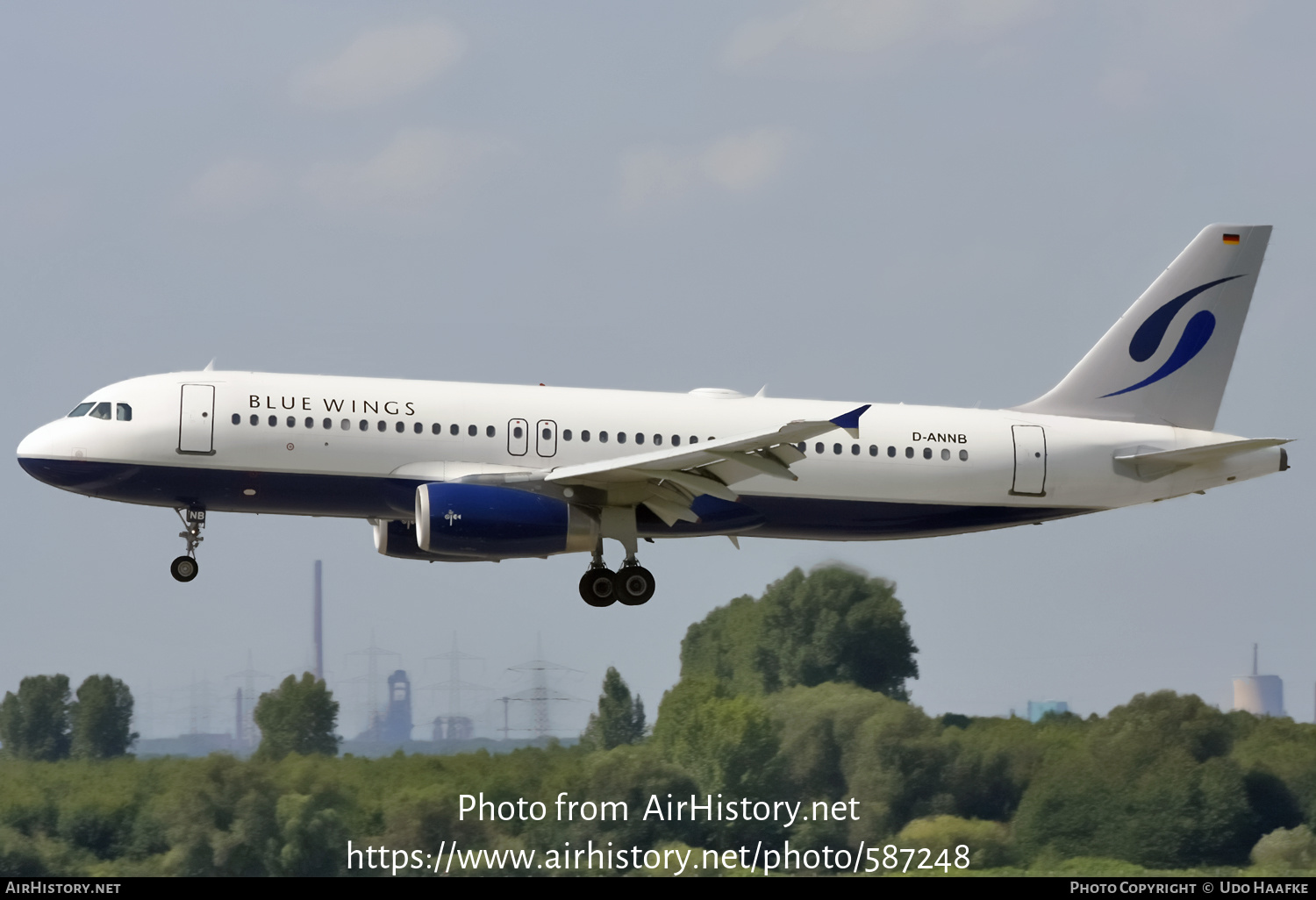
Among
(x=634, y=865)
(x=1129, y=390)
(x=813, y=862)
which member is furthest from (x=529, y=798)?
(x=1129, y=390)

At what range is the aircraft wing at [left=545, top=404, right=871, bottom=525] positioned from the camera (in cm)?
2897

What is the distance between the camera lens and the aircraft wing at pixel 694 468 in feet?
95.0

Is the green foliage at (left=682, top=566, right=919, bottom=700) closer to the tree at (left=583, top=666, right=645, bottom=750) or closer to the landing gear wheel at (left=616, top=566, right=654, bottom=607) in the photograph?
the tree at (left=583, top=666, right=645, bottom=750)

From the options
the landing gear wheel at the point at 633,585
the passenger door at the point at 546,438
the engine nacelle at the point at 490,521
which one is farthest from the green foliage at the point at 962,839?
the passenger door at the point at 546,438

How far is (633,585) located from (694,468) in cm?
318

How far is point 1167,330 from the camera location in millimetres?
37375

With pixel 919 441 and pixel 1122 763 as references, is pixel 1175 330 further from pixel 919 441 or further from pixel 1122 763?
pixel 1122 763

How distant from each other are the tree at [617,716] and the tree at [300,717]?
819cm

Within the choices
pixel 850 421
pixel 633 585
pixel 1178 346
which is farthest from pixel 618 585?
pixel 1178 346

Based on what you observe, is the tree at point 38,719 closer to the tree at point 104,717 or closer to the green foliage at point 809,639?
the tree at point 104,717

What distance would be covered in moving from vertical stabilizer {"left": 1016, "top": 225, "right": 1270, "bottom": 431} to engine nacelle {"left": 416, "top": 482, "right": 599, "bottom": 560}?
11.1 m

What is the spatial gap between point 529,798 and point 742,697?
33.9 feet

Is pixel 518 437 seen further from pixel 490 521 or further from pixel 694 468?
pixel 694 468

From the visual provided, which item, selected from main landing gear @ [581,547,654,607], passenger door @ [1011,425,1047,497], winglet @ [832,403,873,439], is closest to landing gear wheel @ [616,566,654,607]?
main landing gear @ [581,547,654,607]
